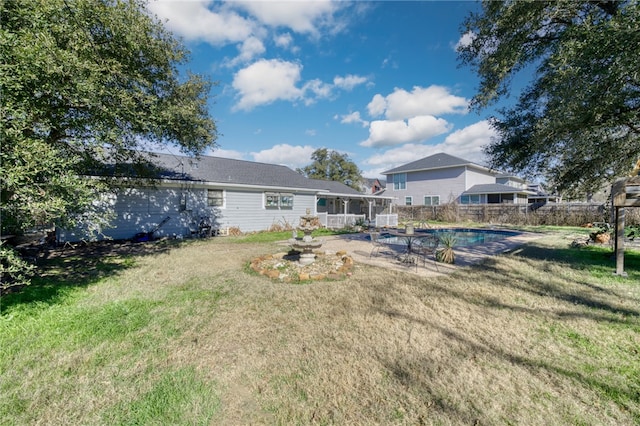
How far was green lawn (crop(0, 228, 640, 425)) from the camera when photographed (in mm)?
2273

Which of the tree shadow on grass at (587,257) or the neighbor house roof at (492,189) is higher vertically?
the neighbor house roof at (492,189)

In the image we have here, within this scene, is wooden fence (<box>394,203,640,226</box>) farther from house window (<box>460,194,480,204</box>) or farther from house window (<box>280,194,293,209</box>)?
house window (<box>280,194,293,209</box>)

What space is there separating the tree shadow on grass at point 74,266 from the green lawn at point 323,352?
0.30 ft

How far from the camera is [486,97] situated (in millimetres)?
7582

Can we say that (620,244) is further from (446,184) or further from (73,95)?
(446,184)

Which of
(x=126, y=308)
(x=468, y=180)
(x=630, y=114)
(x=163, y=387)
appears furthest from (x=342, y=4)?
(x=468, y=180)

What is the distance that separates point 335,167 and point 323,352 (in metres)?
44.4

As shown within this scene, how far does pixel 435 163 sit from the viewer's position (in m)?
29.8

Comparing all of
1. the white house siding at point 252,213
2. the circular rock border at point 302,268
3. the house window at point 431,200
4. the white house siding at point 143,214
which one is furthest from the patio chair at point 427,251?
the house window at point 431,200

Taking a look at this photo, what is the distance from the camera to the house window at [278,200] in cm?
1612

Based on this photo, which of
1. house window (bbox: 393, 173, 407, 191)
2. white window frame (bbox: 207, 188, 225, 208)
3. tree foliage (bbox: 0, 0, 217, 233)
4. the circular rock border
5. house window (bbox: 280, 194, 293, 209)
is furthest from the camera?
house window (bbox: 393, 173, 407, 191)

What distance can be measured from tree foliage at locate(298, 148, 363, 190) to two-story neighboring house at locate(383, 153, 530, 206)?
43.6 feet

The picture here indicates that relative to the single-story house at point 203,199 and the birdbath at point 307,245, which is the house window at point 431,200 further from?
the birdbath at point 307,245

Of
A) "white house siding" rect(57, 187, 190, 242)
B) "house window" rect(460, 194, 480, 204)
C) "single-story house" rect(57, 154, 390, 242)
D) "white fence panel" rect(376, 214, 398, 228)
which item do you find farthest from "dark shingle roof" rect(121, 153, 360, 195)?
"house window" rect(460, 194, 480, 204)
